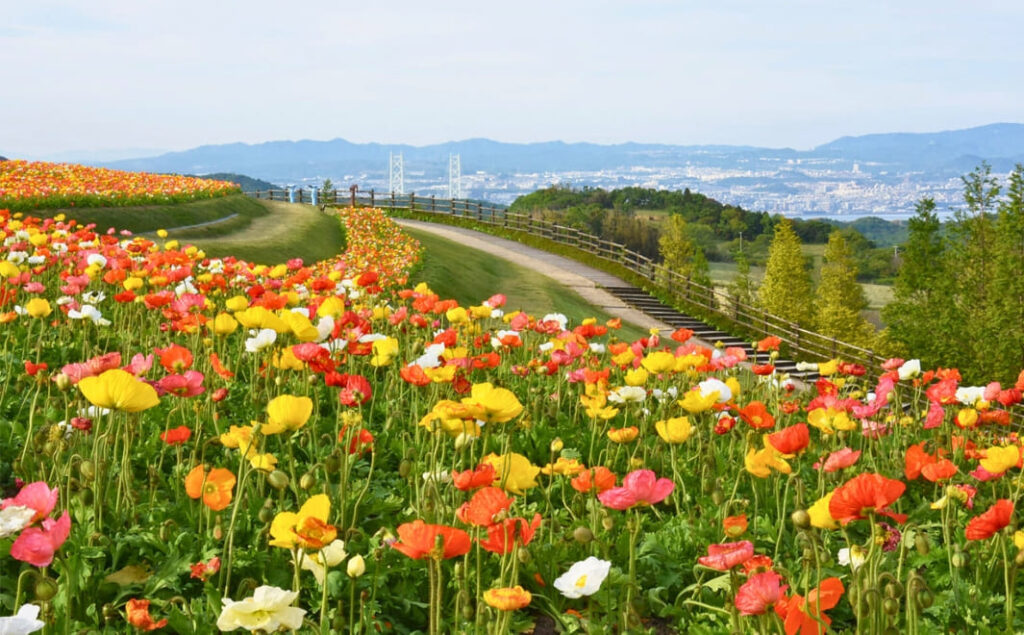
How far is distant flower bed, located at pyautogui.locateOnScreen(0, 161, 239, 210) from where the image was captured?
68.8 ft

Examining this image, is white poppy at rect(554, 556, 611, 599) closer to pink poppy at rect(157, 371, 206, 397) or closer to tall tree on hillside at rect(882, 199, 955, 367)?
pink poppy at rect(157, 371, 206, 397)

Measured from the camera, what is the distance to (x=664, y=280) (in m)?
31.8

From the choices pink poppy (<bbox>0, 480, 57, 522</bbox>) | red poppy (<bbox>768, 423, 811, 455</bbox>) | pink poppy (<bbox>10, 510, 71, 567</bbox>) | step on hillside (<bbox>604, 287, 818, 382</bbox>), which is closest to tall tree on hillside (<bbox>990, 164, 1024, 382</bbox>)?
step on hillside (<bbox>604, 287, 818, 382</bbox>)

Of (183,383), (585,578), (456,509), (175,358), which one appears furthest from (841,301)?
(585,578)

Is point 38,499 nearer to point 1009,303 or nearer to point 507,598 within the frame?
point 507,598

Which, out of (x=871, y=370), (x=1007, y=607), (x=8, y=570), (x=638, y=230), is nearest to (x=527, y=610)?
(x=1007, y=607)

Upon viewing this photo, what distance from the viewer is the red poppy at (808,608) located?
6.61ft

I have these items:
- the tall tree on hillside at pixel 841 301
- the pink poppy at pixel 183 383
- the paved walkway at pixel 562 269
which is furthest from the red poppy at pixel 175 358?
the tall tree on hillside at pixel 841 301

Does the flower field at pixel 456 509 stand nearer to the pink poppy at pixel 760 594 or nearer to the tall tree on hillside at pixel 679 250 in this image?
the pink poppy at pixel 760 594

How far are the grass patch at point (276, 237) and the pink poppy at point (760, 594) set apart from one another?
19.5 metres

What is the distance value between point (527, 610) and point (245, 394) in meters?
2.86

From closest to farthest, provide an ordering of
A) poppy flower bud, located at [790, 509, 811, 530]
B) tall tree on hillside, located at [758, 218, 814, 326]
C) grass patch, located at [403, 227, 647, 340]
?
poppy flower bud, located at [790, 509, 811, 530]
grass patch, located at [403, 227, 647, 340]
tall tree on hillside, located at [758, 218, 814, 326]

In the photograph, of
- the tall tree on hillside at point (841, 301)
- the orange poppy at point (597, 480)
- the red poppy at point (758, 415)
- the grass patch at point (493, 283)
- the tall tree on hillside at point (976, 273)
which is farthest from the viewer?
the tall tree on hillside at point (841, 301)

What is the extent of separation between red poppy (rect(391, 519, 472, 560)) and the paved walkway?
22581mm
